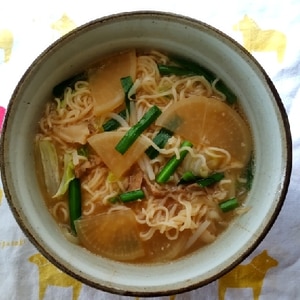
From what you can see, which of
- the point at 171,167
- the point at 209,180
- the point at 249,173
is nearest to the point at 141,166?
the point at 171,167

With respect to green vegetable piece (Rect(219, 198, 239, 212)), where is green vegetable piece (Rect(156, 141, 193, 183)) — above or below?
above

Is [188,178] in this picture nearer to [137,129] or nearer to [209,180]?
[209,180]

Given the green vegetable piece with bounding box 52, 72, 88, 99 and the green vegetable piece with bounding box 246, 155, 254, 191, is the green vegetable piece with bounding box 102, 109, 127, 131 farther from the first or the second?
the green vegetable piece with bounding box 246, 155, 254, 191

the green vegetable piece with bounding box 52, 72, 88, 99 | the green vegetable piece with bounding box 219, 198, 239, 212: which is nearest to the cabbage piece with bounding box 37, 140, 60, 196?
the green vegetable piece with bounding box 52, 72, 88, 99

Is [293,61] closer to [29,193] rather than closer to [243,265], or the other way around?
[243,265]

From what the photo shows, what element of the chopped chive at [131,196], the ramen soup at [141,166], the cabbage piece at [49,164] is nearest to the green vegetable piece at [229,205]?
the ramen soup at [141,166]

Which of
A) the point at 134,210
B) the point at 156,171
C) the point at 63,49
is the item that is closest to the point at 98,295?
the point at 134,210

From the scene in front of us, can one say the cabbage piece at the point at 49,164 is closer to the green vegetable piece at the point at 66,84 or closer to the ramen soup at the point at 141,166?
the ramen soup at the point at 141,166
